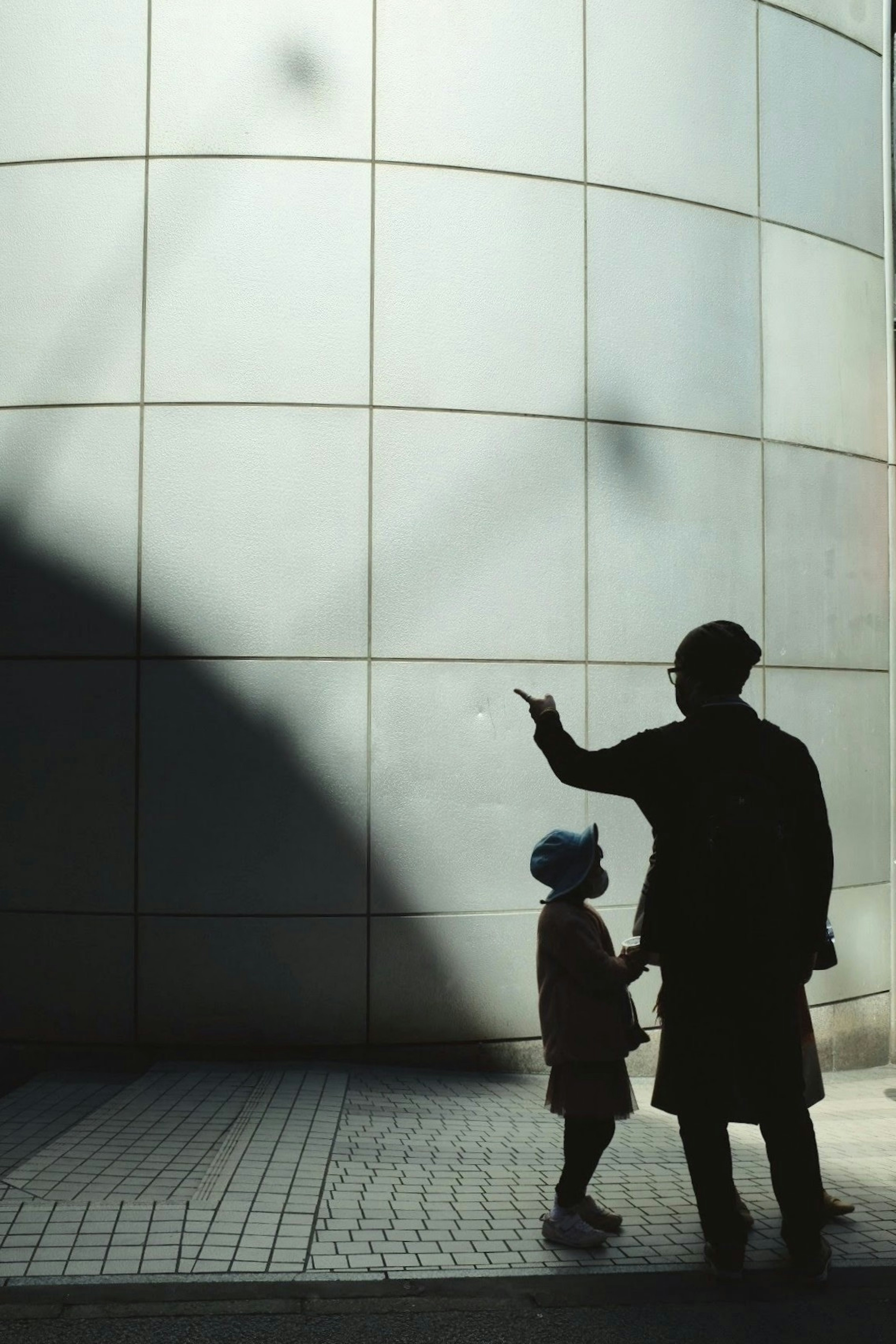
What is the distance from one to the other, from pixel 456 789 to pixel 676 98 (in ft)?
14.3

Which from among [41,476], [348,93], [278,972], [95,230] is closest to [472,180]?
[348,93]

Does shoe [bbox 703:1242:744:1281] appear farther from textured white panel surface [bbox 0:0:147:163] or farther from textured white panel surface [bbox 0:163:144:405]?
textured white panel surface [bbox 0:0:147:163]

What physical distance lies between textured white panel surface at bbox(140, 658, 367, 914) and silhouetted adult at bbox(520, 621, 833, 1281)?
10.5 feet

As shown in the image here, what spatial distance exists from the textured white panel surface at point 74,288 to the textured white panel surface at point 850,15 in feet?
14.4

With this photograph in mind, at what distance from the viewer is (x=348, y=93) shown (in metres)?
7.68

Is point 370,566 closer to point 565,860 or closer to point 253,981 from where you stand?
point 253,981

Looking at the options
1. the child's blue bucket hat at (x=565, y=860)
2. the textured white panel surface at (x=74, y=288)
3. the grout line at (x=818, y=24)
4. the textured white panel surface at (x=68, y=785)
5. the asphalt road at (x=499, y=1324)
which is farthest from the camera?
the grout line at (x=818, y=24)

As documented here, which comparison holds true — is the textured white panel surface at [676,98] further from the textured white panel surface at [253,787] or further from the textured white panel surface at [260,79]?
the textured white panel surface at [253,787]

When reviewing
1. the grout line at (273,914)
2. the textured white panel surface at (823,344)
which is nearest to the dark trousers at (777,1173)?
the grout line at (273,914)

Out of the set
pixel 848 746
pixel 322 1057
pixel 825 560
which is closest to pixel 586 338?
pixel 825 560

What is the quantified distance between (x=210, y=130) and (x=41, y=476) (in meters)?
2.14

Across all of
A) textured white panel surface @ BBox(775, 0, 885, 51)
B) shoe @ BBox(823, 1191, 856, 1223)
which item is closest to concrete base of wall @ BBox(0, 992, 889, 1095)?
shoe @ BBox(823, 1191, 856, 1223)

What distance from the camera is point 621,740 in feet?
25.7

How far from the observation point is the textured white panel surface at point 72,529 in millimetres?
7574
